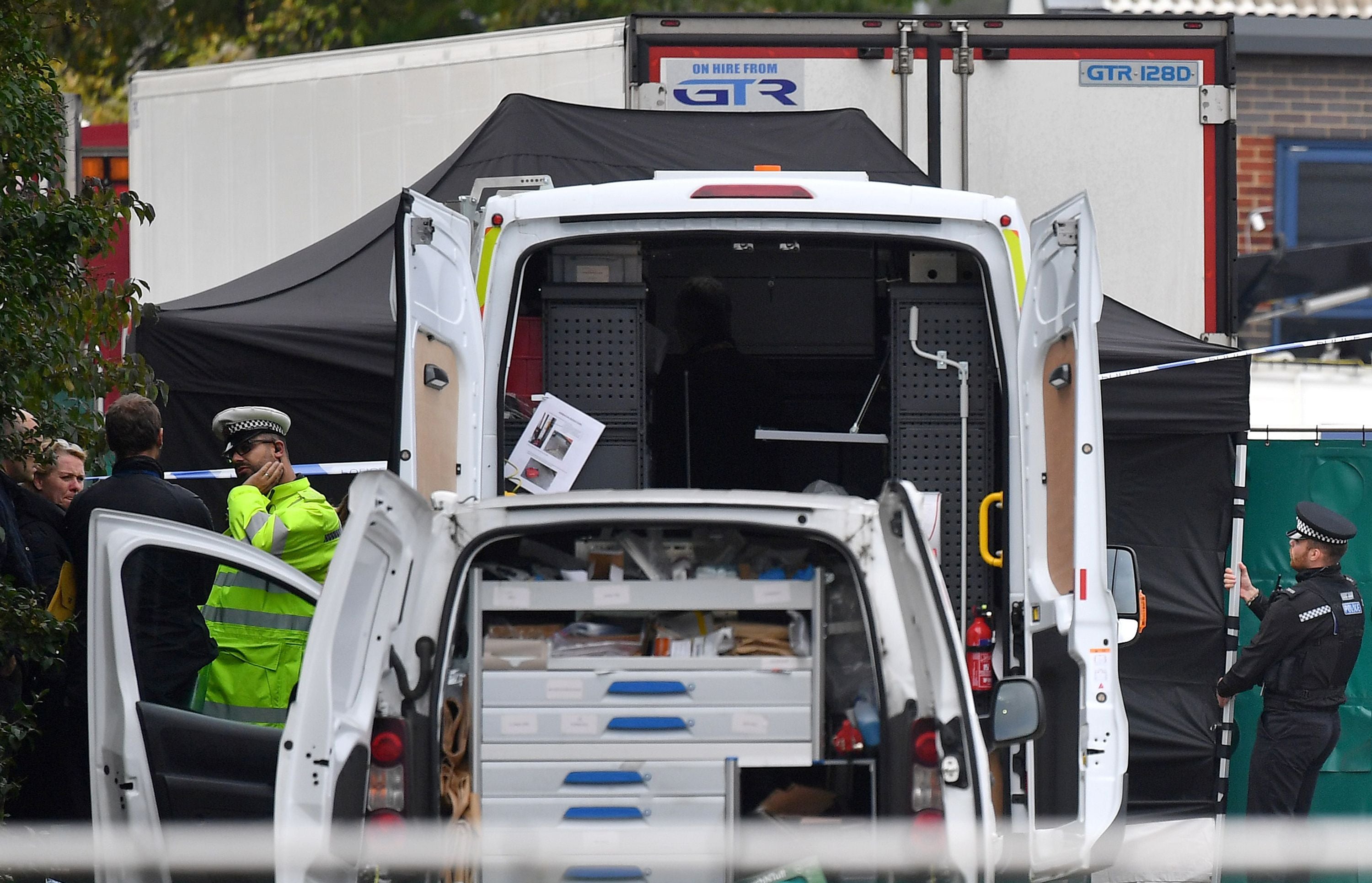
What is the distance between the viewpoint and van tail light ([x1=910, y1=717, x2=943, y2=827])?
3.70 metres

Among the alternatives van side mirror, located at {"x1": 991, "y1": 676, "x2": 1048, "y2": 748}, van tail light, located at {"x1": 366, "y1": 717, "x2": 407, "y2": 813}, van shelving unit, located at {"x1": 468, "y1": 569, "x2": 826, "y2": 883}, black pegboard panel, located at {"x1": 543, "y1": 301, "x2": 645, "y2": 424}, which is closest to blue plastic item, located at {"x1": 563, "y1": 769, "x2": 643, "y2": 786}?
van shelving unit, located at {"x1": 468, "y1": 569, "x2": 826, "y2": 883}

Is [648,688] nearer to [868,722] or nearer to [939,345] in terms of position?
[868,722]

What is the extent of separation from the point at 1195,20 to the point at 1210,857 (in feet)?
13.3

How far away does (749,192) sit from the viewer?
5305 mm

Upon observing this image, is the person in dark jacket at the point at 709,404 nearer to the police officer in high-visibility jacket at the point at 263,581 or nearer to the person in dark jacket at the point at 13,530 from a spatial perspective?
the police officer in high-visibility jacket at the point at 263,581

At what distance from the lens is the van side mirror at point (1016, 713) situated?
13.1ft

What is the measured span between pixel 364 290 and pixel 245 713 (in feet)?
8.97

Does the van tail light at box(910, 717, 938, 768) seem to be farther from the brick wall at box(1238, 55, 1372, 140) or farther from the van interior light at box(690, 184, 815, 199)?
the brick wall at box(1238, 55, 1372, 140)

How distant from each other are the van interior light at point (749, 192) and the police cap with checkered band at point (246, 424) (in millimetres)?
1953

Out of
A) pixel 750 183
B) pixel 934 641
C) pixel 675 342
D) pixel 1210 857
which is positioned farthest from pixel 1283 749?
pixel 934 641

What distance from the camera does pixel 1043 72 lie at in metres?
8.38

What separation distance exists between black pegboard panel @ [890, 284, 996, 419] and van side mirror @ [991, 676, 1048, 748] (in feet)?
5.77

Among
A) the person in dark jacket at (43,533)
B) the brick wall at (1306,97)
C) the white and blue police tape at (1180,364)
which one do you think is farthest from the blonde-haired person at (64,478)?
the brick wall at (1306,97)

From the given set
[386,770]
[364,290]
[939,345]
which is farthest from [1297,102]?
[386,770]
